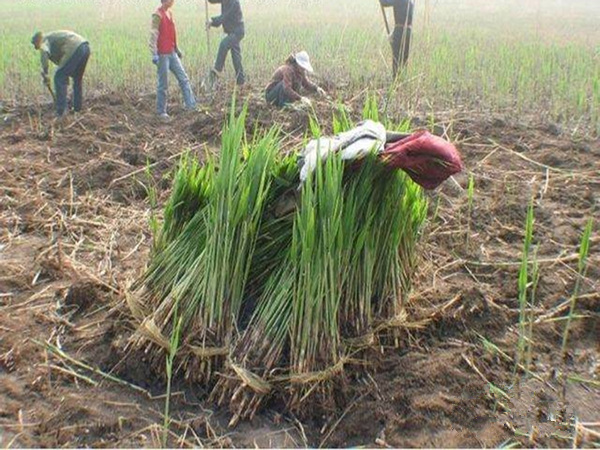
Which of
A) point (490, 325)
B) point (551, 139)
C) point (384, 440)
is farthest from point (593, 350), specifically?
point (551, 139)

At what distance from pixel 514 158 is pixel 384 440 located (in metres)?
3.47

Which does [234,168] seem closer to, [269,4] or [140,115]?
[140,115]

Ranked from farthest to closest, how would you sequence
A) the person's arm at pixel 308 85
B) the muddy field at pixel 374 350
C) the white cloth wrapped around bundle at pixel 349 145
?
the person's arm at pixel 308 85, the white cloth wrapped around bundle at pixel 349 145, the muddy field at pixel 374 350

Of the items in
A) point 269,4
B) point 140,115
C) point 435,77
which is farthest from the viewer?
point 269,4

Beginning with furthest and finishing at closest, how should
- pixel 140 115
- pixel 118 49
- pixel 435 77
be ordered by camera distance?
pixel 118 49 < pixel 435 77 < pixel 140 115

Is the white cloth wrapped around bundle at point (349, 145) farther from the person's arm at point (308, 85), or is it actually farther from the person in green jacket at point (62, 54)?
the person in green jacket at point (62, 54)

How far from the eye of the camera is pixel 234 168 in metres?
2.43

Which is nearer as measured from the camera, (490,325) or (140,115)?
(490,325)

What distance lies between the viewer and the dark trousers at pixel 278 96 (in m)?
6.54

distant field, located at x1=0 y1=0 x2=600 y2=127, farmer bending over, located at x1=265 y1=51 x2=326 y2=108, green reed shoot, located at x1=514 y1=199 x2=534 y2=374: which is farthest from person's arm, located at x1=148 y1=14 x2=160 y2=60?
green reed shoot, located at x1=514 y1=199 x2=534 y2=374

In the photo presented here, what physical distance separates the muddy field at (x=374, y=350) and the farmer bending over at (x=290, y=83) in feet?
6.99

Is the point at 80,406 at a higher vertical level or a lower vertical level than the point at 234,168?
lower

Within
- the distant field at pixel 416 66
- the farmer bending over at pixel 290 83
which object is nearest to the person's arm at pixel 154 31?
the farmer bending over at pixel 290 83

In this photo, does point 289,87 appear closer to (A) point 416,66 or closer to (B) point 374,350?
(A) point 416,66
